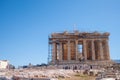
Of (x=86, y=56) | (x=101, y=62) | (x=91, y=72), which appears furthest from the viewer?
(x=86, y=56)

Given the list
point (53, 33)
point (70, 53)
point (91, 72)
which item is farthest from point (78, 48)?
point (91, 72)

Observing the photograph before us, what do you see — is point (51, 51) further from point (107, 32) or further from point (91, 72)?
point (91, 72)

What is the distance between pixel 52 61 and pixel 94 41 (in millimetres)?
14120

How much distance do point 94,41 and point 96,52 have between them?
15.3ft

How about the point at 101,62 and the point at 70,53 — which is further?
the point at 70,53

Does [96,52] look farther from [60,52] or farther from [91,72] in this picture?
[91,72]

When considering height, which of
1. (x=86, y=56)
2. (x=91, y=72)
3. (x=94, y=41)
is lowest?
(x=91, y=72)

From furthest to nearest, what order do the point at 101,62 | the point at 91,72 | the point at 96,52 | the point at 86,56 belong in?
the point at 96,52
the point at 86,56
the point at 101,62
the point at 91,72

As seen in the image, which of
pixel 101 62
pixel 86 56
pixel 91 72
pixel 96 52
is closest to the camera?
pixel 91 72

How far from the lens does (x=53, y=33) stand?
2724 inches

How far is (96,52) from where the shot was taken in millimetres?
72812

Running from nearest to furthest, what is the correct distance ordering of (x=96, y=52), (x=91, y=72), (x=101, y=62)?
1. (x=91, y=72)
2. (x=101, y=62)
3. (x=96, y=52)

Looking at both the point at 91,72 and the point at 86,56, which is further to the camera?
the point at 86,56

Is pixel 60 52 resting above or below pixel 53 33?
below
